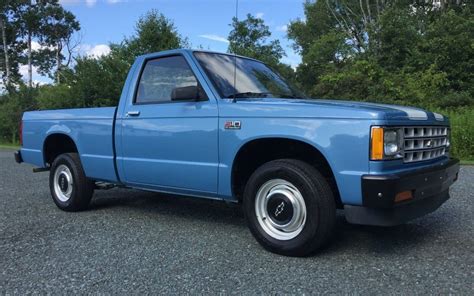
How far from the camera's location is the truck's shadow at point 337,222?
4.47 meters

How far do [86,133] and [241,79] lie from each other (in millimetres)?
2195

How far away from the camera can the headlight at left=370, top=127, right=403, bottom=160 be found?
146 inches

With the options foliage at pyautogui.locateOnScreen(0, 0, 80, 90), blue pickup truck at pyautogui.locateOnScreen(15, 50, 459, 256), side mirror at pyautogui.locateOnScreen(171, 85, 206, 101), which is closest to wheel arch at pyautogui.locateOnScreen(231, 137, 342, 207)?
blue pickup truck at pyautogui.locateOnScreen(15, 50, 459, 256)

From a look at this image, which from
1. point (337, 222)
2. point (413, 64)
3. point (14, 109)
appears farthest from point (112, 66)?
point (337, 222)

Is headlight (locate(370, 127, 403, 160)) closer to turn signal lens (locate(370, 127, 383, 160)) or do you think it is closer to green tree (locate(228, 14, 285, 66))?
turn signal lens (locate(370, 127, 383, 160))

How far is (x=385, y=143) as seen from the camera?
374 cm

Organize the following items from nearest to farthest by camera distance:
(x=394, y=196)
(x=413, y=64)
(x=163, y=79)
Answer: (x=394, y=196)
(x=163, y=79)
(x=413, y=64)

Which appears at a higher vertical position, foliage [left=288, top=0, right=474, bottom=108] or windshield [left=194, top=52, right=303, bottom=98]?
foliage [left=288, top=0, right=474, bottom=108]

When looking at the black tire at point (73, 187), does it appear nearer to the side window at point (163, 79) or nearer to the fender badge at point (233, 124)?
the side window at point (163, 79)

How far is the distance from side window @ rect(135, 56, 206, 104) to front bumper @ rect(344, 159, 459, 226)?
198 centimetres

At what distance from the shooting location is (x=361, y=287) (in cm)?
346

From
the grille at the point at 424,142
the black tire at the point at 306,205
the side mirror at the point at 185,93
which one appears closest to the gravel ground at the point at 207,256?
the black tire at the point at 306,205

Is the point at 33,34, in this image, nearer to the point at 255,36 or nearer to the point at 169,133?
the point at 255,36

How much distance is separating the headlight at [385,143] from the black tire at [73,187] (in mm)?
3974
